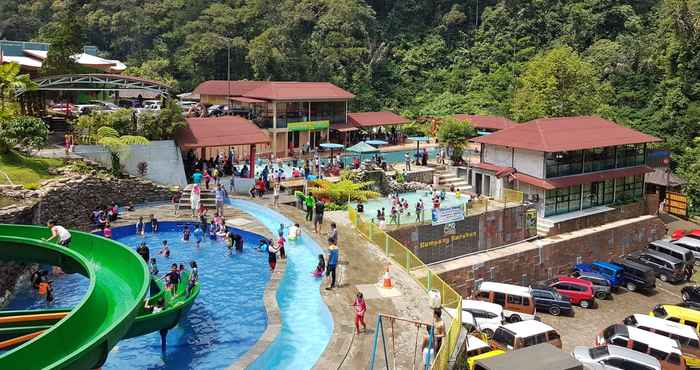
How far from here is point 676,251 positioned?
34406 mm

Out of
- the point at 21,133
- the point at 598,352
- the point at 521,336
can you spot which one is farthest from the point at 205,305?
the point at 598,352

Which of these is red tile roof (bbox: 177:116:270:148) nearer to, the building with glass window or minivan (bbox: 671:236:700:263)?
the building with glass window

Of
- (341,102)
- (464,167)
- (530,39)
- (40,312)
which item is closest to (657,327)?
(464,167)

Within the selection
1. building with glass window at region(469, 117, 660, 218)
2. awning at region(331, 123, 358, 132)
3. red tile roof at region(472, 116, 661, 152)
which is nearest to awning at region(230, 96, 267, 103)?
awning at region(331, 123, 358, 132)

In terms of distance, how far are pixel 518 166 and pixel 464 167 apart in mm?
5444

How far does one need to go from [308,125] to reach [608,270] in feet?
79.5

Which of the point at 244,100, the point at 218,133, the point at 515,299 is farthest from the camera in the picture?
the point at 244,100

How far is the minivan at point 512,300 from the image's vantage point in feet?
84.7

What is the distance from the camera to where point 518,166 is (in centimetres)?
3569

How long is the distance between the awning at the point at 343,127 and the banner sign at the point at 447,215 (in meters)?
19.3

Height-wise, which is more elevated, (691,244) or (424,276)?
(424,276)

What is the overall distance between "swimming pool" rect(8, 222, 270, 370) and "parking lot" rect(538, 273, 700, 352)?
13.8 metres

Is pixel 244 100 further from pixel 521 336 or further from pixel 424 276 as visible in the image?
pixel 521 336

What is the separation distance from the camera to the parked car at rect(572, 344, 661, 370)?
20.7m
